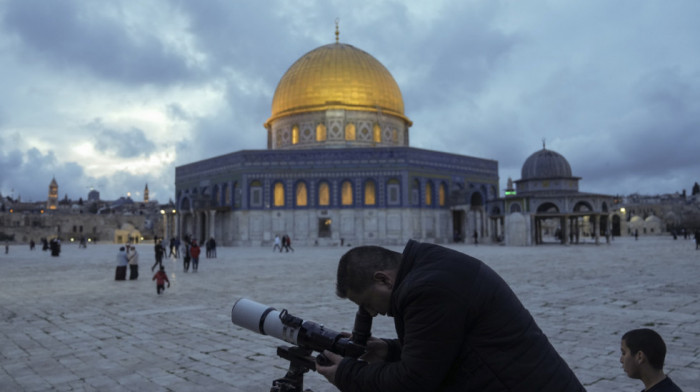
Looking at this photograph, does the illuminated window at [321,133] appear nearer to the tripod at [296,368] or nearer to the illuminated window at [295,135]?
the illuminated window at [295,135]

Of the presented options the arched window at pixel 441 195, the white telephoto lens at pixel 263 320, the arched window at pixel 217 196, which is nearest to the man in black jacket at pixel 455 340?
the white telephoto lens at pixel 263 320

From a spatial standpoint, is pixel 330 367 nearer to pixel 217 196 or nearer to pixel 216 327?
pixel 216 327

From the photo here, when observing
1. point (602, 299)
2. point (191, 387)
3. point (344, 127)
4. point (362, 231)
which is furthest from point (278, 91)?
point (191, 387)

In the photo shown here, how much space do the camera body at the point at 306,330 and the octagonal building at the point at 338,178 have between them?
3554cm

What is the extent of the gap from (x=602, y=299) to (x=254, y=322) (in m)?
7.54

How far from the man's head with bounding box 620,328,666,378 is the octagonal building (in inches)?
1380

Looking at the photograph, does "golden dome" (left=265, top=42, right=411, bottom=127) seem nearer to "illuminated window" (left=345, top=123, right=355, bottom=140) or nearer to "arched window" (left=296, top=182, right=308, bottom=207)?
"illuminated window" (left=345, top=123, right=355, bottom=140)

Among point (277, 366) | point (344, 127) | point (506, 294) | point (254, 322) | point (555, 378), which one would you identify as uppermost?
point (344, 127)

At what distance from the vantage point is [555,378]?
206 centimetres

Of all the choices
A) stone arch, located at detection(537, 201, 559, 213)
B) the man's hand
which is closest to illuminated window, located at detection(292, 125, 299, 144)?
stone arch, located at detection(537, 201, 559, 213)

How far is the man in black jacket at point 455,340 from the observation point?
1953 mm

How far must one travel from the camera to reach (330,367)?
217 centimetres

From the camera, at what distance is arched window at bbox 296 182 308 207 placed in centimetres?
4028

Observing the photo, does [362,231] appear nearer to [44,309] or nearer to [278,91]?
[278,91]
